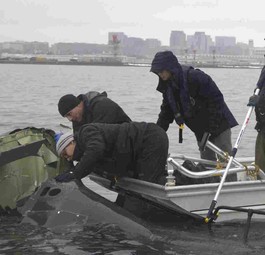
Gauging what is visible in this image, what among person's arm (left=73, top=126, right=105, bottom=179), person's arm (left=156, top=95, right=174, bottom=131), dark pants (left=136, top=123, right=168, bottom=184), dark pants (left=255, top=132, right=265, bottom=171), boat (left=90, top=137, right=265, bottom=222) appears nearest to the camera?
person's arm (left=73, top=126, right=105, bottom=179)

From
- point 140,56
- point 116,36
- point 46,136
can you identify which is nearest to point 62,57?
point 116,36

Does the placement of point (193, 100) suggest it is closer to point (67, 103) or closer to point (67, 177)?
point (67, 103)

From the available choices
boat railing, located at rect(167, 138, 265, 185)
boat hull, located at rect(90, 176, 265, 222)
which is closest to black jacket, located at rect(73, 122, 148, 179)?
boat hull, located at rect(90, 176, 265, 222)

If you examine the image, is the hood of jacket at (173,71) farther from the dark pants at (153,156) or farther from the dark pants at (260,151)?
the dark pants at (260,151)

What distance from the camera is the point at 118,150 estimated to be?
757 centimetres

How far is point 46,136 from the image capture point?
357 inches

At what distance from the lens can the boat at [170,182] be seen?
25.0 feet

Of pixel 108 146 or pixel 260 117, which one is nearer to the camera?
pixel 108 146

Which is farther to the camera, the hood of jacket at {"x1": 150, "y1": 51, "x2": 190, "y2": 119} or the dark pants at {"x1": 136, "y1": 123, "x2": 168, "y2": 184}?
the hood of jacket at {"x1": 150, "y1": 51, "x2": 190, "y2": 119}

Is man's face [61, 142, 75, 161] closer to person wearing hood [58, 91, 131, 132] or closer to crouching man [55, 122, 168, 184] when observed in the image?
crouching man [55, 122, 168, 184]

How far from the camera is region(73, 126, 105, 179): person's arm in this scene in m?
7.32

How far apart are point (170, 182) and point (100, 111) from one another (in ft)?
4.10

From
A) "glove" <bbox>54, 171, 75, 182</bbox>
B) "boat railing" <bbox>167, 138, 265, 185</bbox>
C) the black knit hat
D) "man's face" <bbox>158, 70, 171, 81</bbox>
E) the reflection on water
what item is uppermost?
"man's face" <bbox>158, 70, 171, 81</bbox>

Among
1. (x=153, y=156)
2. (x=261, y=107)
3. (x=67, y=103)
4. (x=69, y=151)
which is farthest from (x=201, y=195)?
(x=67, y=103)
